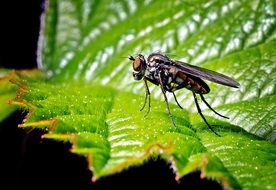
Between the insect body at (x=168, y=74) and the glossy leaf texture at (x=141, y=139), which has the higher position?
the insect body at (x=168, y=74)

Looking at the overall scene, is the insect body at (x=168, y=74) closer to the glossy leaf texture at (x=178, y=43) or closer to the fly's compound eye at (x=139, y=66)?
the fly's compound eye at (x=139, y=66)

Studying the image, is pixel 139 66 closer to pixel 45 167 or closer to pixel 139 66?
pixel 139 66

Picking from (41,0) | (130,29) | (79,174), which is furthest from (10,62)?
(79,174)

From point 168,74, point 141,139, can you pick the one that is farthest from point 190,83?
point 141,139

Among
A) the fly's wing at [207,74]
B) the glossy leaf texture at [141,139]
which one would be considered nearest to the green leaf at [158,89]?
the glossy leaf texture at [141,139]

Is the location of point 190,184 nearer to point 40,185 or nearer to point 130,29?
point 40,185

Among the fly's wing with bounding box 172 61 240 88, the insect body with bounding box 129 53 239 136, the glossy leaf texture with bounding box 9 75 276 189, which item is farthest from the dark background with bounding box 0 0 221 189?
the fly's wing with bounding box 172 61 240 88

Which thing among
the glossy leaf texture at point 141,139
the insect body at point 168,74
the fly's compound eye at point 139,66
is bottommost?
the glossy leaf texture at point 141,139
